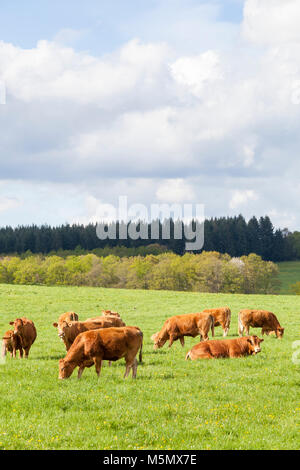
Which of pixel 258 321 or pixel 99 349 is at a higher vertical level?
pixel 99 349

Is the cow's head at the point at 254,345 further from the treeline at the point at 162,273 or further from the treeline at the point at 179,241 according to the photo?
the treeline at the point at 179,241

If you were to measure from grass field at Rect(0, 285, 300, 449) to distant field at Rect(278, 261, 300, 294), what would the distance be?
353 ft

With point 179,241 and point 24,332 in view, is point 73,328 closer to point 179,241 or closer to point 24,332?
point 24,332

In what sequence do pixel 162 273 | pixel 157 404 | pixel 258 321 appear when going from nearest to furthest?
1. pixel 157 404
2. pixel 258 321
3. pixel 162 273

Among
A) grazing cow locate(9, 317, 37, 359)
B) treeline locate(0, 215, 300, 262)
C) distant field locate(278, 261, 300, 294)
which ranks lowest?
distant field locate(278, 261, 300, 294)

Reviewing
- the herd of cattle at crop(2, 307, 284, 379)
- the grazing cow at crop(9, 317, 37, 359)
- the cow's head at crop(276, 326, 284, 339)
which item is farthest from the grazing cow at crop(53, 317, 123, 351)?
the cow's head at crop(276, 326, 284, 339)

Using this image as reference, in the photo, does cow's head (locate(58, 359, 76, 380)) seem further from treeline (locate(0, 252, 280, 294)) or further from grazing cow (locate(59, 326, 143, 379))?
treeline (locate(0, 252, 280, 294))

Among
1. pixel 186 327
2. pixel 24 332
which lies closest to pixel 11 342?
pixel 24 332

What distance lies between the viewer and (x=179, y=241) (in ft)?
502

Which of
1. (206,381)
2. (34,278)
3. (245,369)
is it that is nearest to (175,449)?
(206,381)

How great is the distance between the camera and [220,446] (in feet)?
31.2

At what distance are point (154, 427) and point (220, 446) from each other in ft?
4.96

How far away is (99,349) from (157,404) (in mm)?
2987

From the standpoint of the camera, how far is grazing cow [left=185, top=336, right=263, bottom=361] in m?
17.8
